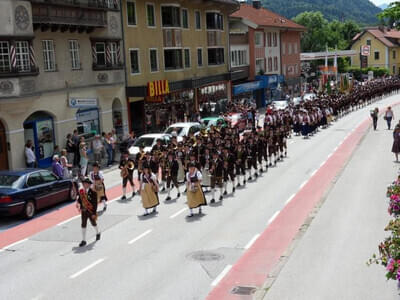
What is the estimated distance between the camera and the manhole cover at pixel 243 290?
10859 millimetres

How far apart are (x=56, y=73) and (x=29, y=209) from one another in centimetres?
1164

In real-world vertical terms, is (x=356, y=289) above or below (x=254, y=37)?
below

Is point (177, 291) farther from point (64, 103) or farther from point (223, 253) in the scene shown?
point (64, 103)

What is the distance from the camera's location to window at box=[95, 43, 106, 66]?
3130 cm

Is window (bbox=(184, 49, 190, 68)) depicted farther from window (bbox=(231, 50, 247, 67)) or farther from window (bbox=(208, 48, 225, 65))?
window (bbox=(231, 50, 247, 67))

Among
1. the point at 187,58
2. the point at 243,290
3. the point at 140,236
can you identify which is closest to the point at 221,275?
the point at 243,290

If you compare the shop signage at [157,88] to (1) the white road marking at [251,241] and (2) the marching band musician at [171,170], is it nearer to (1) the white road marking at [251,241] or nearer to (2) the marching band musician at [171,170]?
(2) the marching band musician at [171,170]

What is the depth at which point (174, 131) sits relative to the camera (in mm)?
30328

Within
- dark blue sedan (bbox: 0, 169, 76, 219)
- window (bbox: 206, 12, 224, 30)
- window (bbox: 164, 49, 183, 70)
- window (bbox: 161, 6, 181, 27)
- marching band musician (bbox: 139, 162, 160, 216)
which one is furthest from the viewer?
window (bbox: 206, 12, 224, 30)

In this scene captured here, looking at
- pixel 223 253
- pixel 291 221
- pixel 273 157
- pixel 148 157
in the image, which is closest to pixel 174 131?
pixel 273 157

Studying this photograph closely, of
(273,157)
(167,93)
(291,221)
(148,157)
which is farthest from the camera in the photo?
(167,93)

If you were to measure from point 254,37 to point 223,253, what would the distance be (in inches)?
1846

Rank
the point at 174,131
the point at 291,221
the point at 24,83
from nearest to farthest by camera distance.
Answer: the point at 291,221 < the point at 24,83 < the point at 174,131

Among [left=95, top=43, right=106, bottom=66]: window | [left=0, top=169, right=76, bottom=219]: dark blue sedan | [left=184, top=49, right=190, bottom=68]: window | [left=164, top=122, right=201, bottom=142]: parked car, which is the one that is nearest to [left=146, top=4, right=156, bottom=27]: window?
[left=184, top=49, right=190, bottom=68]: window
